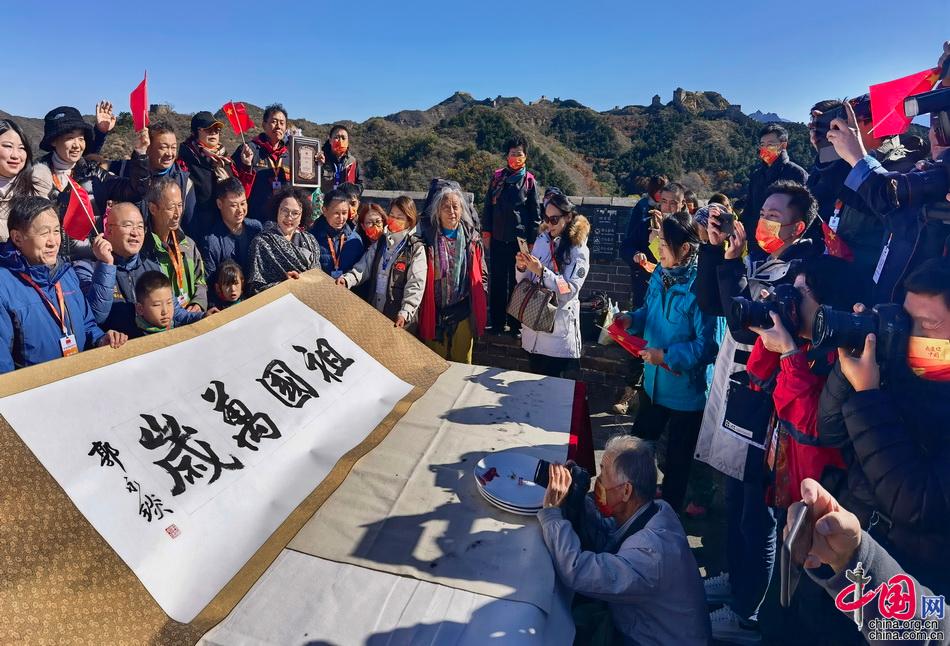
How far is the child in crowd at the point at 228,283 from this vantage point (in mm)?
3346

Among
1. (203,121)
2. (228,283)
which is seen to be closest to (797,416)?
(228,283)

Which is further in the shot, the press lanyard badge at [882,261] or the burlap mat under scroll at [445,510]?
the press lanyard badge at [882,261]

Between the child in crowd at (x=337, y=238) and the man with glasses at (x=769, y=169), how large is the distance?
11.8 feet

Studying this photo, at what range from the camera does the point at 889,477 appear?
1500mm

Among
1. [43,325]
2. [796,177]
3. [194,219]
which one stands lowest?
[43,325]

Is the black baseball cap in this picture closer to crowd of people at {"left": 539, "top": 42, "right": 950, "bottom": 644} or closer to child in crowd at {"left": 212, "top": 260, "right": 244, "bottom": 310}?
child in crowd at {"left": 212, "top": 260, "right": 244, "bottom": 310}

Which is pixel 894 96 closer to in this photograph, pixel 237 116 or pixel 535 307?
pixel 535 307

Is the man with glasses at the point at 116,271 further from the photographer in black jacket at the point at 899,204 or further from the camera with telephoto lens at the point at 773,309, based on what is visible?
the photographer in black jacket at the point at 899,204

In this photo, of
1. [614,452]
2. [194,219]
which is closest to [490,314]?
[194,219]

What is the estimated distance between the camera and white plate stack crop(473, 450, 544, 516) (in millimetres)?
1829

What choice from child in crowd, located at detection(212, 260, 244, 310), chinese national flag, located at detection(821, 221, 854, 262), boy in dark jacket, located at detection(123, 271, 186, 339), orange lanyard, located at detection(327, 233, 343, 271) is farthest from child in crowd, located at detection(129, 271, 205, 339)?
chinese national flag, located at detection(821, 221, 854, 262)

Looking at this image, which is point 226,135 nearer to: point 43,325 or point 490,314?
point 490,314

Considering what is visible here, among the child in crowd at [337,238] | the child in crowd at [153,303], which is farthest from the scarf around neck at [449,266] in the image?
the child in crowd at [153,303]

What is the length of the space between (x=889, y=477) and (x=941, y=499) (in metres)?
0.11
